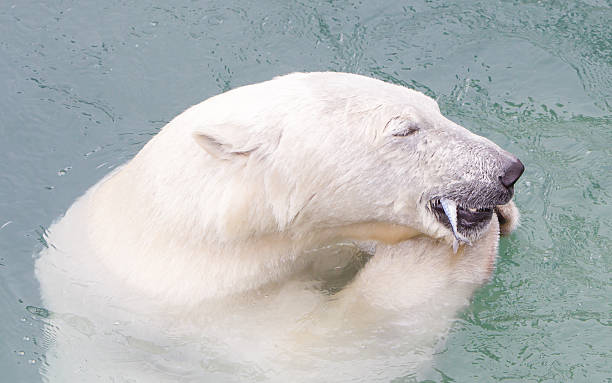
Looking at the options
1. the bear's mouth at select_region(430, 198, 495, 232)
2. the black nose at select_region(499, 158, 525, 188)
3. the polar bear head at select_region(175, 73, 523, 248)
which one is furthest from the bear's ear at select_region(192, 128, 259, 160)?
the black nose at select_region(499, 158, 525, 188)

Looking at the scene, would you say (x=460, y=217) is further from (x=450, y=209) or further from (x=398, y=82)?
(x=398, y=82)

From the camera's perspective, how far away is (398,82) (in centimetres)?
687

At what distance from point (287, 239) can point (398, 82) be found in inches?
107

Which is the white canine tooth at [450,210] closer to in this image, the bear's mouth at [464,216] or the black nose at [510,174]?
the bear's mouth at [464,216]

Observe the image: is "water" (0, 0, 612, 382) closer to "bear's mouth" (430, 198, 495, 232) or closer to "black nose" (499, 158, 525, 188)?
"bear's mouth" (430, 198, 495, 232)

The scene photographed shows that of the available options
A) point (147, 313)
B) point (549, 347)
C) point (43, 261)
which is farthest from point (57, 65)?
point (549, 347)

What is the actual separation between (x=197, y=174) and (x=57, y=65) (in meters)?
3.20

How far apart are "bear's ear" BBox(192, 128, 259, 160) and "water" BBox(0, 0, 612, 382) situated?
4.82ft

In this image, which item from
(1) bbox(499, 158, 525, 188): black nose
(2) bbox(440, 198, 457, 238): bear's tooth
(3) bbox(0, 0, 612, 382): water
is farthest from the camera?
(3) bbox(0, 0, 612, 382): water

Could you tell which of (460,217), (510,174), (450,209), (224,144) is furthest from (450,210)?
(224,144)

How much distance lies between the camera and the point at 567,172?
19.3 ft

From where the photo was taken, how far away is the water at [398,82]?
4898 mm

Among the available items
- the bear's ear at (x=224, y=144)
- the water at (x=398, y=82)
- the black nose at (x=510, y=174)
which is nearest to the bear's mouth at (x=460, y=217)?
the black nose at (x=510, y=174)

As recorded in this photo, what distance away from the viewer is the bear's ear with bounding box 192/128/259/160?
4188 mm
